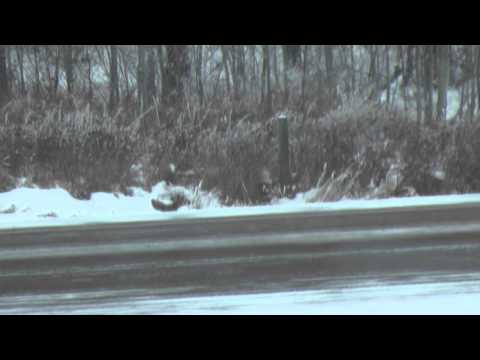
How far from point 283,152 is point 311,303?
371 inches

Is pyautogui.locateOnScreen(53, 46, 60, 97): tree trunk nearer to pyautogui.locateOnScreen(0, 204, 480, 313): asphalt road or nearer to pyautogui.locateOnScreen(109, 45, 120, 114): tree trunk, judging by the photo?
pyautogui.locateOnScreen(109, 45, 120, 114): tree trunk

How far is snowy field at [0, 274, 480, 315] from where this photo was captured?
697 cm

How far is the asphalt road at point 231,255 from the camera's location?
27.2ft

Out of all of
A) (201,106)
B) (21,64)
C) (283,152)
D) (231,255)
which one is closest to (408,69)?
(201,106)

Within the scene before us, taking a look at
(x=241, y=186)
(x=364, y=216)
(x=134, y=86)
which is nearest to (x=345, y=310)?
(x=364, y=216)

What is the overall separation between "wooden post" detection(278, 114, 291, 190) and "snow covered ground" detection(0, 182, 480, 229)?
441 mm

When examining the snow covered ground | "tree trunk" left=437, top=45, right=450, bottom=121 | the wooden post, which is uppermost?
"tree trunk" left=437, top=45, right=450, bottom=121

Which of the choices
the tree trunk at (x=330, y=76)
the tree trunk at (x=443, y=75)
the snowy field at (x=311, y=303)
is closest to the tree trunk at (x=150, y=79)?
the tree trunk at (x=330, y=76)

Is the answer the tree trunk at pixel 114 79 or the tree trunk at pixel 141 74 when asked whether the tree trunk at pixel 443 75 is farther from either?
the tree trunk at pixel 114 79

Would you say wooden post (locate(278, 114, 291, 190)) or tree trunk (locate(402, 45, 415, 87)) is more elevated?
tree trunk (locate(402, 45, 415, 87))

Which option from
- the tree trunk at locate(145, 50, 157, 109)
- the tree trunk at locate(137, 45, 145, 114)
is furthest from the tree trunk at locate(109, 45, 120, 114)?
the tree trunk at locate(145, 50, 157, 109)

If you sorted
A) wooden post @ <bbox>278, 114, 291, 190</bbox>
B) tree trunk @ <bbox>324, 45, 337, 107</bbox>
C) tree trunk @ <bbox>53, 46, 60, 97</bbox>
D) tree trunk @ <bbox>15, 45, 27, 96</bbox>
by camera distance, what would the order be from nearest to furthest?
wooden post @ <bbox>278, 114, 291, 190</bbox>, tree trunk @ <bbox>324, 45, 337, 107</bbox>, tree trunk @ <bbox>15, 45, 27, 96</bbox>, tree trunk @ <bbox>53, 46, 60, 97</bbox>

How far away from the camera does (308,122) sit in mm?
18125

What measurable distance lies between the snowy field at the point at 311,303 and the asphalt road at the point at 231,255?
0.75ft
